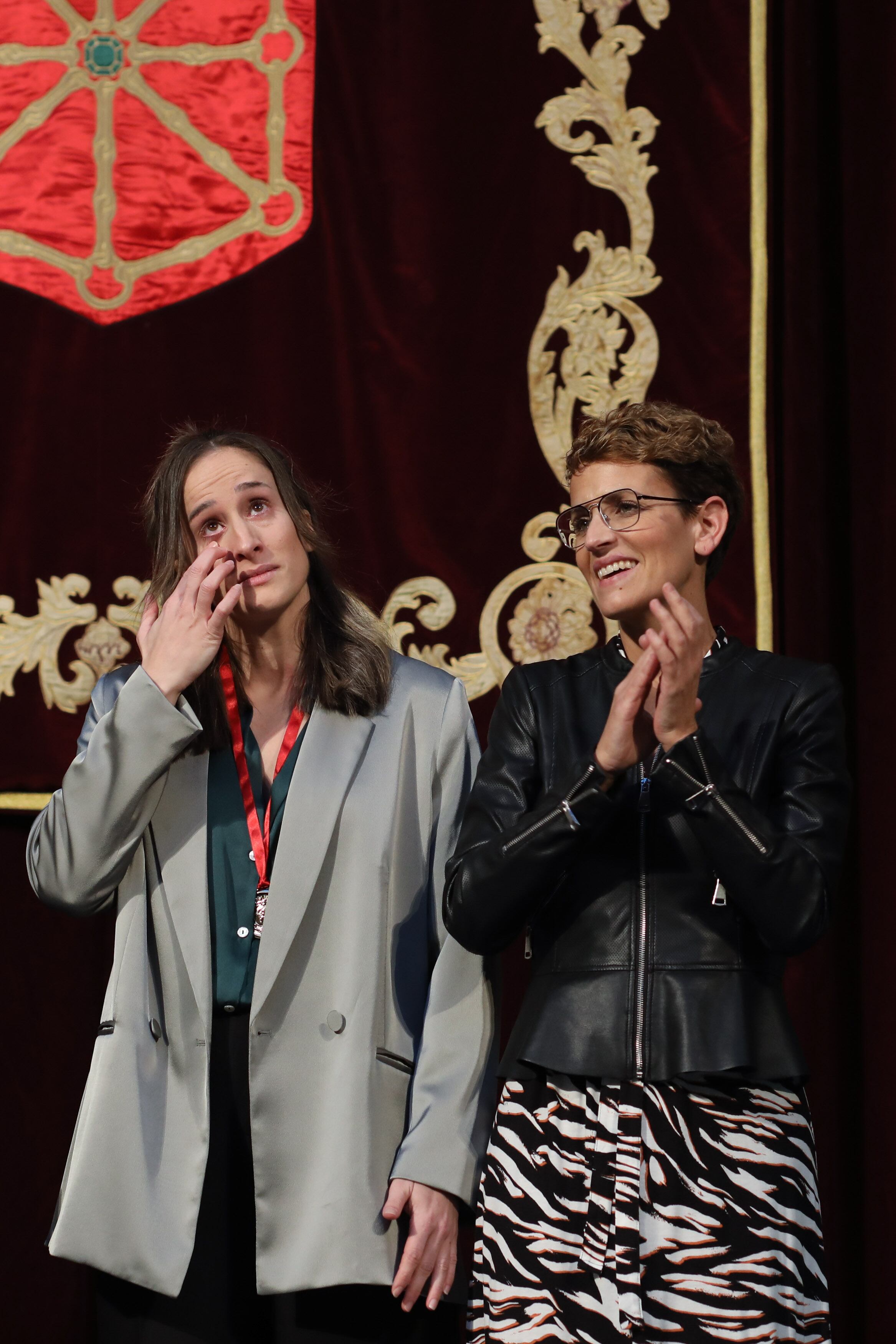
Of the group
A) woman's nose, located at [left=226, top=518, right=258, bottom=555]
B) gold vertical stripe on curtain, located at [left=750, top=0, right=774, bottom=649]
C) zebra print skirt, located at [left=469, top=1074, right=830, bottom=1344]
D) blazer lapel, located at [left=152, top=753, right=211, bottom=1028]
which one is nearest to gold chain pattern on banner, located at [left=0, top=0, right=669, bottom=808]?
gold vertical stripe on curtain, located at [left=750, top=0, right=774, bottom=649]

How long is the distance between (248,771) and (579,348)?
4.18ft

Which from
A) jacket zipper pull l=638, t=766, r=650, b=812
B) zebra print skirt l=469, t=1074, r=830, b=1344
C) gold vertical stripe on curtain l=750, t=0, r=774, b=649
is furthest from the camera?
gold vertical stripe on curtain l=750, t=0, r=774, b=649

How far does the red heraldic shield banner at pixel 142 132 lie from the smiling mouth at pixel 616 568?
1528mm

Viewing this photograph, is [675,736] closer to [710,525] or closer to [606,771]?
[606,771]

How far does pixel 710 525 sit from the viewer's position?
1766mm

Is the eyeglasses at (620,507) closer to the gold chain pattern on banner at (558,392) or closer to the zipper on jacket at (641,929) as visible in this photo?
the zipper on jacket at (641,929)

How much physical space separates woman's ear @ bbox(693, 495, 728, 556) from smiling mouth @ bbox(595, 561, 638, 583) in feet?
0.30

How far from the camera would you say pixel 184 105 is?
9.78ft

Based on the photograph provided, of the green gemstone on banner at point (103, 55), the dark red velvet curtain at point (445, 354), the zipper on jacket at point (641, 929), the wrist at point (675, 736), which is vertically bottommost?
the zipper on jacket at point (641, 929)

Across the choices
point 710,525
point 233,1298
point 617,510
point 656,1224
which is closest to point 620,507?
point 617,510

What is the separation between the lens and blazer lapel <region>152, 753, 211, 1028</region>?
70.3 inches

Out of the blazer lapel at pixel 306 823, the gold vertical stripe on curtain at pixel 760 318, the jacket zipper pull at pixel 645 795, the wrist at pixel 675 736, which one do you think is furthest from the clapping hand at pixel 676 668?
the gold vertical stripe on curtain at pixel 760 318

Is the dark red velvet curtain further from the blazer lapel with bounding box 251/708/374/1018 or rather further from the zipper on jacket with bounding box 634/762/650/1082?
the zipper on jacket with bounding box 634/762/650/1082

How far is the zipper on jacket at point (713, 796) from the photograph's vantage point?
1.50m
